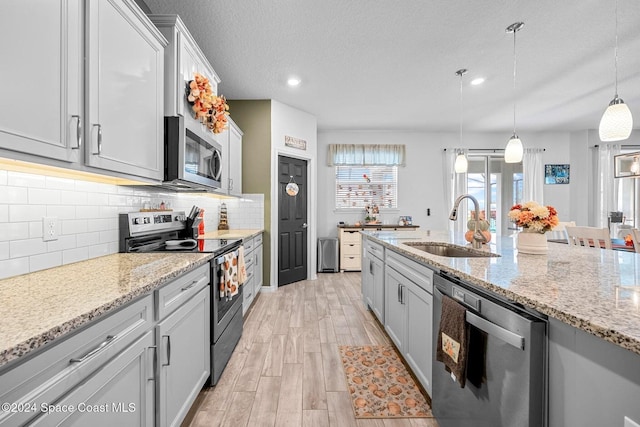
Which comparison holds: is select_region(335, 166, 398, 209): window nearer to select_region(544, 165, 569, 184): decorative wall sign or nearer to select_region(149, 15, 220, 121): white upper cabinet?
select_region(544, 165, 569, 184): decorative wall sign

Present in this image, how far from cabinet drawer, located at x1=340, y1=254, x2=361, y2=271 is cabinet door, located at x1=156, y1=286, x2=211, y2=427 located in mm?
3701

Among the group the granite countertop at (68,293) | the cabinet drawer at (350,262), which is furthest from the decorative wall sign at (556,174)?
the granite countertop at (68,293)

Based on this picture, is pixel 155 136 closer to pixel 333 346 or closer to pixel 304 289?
pixel 333 346

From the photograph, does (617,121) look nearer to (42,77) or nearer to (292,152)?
(42,77)

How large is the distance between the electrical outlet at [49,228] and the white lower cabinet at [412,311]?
1896 millimetres

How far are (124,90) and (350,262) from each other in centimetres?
448

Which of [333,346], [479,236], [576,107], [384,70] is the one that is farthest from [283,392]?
[576,107]

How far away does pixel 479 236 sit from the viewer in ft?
6.98

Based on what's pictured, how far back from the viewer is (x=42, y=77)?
0.99 m

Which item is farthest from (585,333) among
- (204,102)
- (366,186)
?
(366,186)

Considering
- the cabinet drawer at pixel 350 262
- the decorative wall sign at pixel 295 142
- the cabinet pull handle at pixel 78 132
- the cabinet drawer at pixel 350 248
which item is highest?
the decorative wall sign at pixel 295 142

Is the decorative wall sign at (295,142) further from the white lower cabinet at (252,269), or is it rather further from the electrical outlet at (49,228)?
the electrical outlet at (49,228)

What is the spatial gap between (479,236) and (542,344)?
53.2 inches

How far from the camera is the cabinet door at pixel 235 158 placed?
11.6 ft
